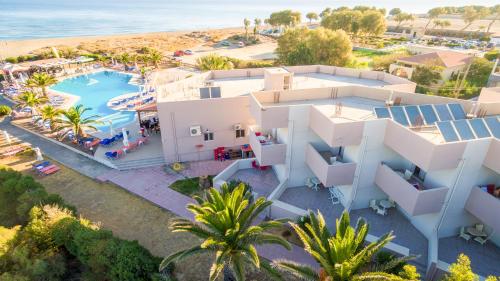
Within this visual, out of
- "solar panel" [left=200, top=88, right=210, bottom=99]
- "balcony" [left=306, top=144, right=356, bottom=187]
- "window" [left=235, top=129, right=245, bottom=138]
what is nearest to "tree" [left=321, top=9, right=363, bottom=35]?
"window" [left=235, top=129, right=245, bottom=138]

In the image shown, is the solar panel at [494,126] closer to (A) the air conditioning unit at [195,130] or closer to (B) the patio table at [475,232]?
(B) the patio table at [475,232]

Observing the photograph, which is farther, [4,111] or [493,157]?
[4,111]

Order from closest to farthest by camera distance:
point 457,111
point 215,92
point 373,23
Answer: point 457,111, point 215,92, point 373,23

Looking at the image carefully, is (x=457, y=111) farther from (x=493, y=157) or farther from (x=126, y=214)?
(x=126, y=214)

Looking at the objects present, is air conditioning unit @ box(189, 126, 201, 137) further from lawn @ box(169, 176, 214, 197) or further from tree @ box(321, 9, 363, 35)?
tree @ box(321, 9, 363, 35)

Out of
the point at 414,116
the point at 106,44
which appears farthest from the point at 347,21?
the point at 414,116

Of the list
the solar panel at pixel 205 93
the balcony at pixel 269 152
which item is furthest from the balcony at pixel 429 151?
the solar panel at pixel 205 93
